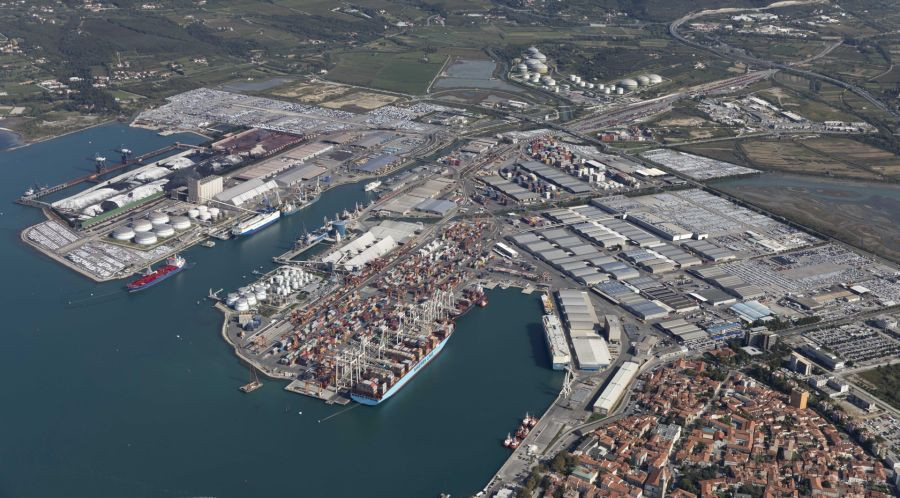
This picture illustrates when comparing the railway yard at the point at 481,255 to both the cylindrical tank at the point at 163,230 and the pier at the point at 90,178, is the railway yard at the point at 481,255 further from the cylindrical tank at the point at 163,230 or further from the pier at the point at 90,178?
the pier at the point at 90,178

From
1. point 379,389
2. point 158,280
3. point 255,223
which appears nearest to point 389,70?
point 255,223

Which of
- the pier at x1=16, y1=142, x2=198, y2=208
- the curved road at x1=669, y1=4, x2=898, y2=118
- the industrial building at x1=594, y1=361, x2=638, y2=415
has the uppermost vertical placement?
the curved road at x1=669, y1=4, x2=898, y2=118

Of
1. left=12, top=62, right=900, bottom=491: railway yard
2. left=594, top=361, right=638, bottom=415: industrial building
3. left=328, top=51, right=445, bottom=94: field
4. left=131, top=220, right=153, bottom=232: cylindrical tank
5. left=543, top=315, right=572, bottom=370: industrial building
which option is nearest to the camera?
→ left=594, top=361, right=638, bottom=415: industrial building

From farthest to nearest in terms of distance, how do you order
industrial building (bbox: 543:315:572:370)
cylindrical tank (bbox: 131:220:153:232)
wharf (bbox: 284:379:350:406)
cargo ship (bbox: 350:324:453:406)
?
1. cylindrical tank (bbox: 131:220:153:232)
2. industrial building (bbox: 543:315:572:370)
3. wharf (bbox: 284:379:350:406)
4. cargo ship (bbox: 350:324:453:406)

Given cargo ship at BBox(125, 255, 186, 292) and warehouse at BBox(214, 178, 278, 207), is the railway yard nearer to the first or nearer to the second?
warehouse at BBox(214, 178, 278, 207)

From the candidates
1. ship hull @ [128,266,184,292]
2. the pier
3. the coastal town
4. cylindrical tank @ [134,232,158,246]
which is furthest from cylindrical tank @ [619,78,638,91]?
ship hull @ [128,266,184,292]

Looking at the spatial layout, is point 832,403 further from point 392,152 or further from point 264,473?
point 392,152
